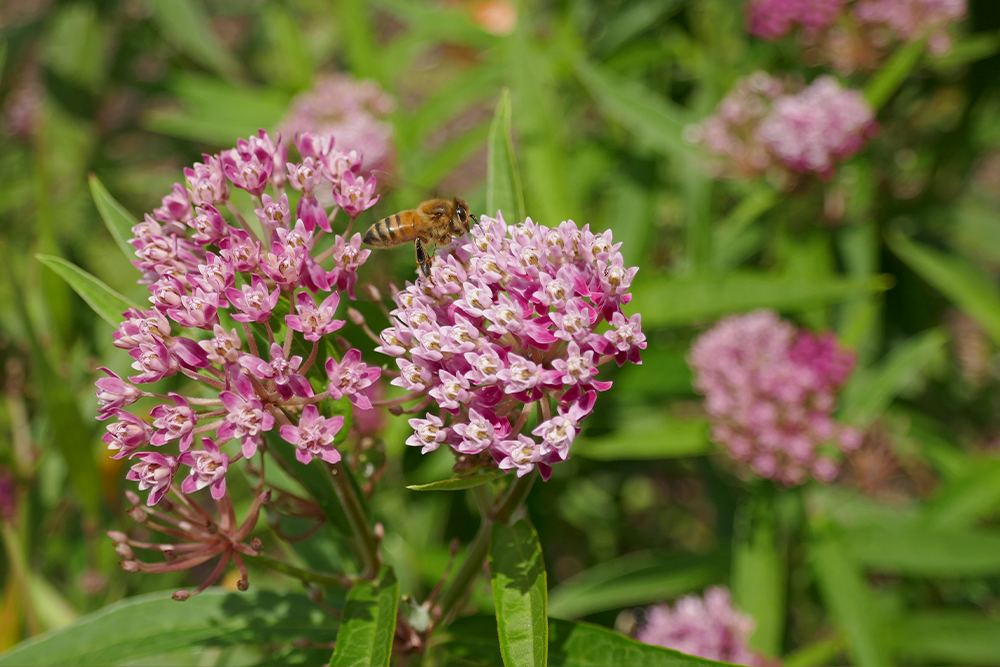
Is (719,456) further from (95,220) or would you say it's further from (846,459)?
(95,220)

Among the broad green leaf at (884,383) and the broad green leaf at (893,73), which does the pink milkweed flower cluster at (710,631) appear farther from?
the broad green leaf at (893,73)

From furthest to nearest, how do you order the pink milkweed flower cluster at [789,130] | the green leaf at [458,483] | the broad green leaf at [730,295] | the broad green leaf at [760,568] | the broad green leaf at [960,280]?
the broad green leaf at [960,280], the pink milkweed flower cluster at [789,130], the broad green leaf at [760,568], the broad green leaf at [730,295], the green leaf at [458,483]

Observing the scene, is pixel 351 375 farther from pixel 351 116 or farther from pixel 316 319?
pixel 351 116

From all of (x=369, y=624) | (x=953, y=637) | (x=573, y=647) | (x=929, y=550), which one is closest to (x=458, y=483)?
(x=369, y=624)

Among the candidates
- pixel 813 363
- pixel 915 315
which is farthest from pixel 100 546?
pixel 915 315

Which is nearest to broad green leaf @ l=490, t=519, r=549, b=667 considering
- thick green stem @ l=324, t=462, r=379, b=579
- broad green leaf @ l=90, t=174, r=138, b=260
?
thick green stem @ l=324, t=462, r=379, b=579

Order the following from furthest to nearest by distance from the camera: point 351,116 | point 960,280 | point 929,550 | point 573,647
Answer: point 351,116, point 960,280, point 929,550, point 573,647

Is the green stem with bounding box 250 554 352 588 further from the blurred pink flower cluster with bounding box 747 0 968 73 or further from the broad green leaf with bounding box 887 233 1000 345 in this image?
the blurred pink flower cluster with bounding box 747 0 968 73

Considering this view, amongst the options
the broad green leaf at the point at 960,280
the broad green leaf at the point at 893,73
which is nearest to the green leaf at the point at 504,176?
the broad green leaf at the point at 893,73
